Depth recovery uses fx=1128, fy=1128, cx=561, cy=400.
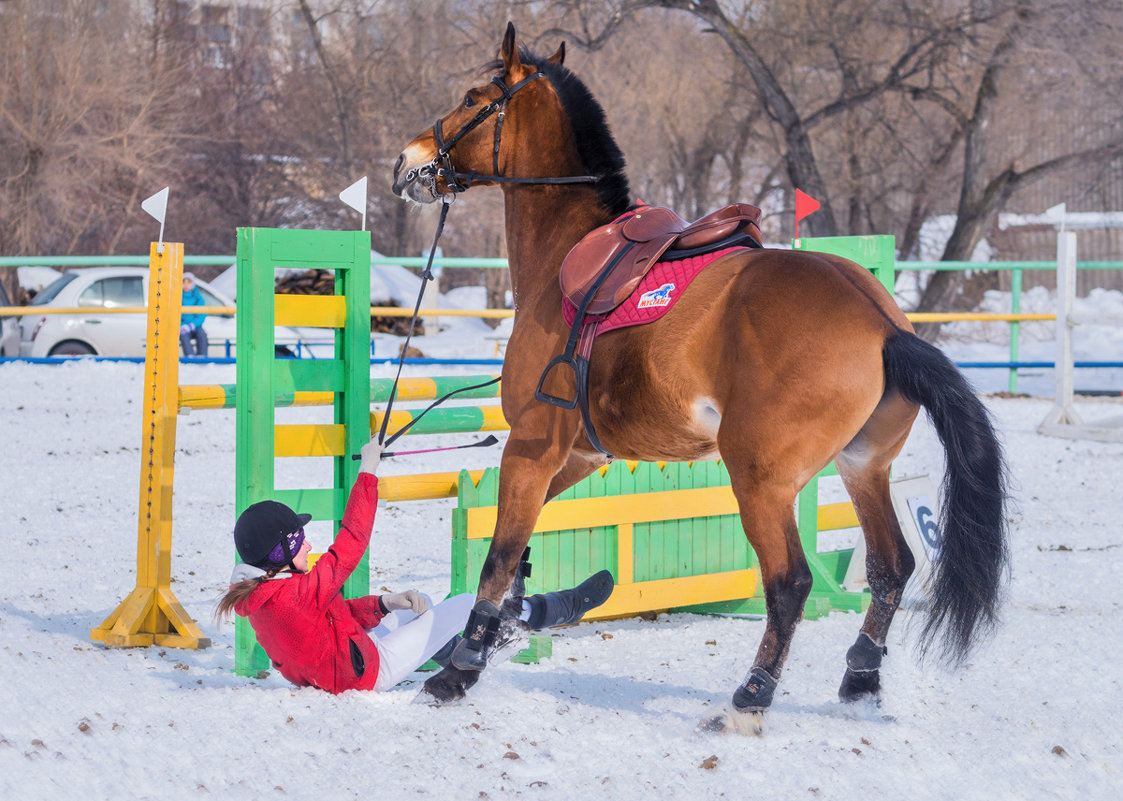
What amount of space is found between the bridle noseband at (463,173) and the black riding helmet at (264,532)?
48.4 inches

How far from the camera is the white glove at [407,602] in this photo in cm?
384

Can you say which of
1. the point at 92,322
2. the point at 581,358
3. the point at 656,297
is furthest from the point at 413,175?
the point at 92,322

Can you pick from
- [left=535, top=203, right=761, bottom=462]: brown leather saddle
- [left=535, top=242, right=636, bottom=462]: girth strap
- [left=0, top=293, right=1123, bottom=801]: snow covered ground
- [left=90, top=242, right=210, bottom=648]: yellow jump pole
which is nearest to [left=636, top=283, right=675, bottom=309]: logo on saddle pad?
[left=535, top=203, right=761, bottom=462]: brown leather saddle

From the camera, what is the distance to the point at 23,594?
486 centimetres

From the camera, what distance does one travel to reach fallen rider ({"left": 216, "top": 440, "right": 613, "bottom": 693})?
3473mm

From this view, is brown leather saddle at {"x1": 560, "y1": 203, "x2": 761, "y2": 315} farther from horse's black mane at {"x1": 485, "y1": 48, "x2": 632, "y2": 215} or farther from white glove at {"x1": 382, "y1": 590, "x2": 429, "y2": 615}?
white glove at {"x1": 382, "y1": 590, "x2": 429, "y2": 615}

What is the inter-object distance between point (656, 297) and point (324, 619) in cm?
144

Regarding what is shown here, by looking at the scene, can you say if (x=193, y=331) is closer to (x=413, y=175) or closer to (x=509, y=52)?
(x=413, y=175)

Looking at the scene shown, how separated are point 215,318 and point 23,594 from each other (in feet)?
33.4

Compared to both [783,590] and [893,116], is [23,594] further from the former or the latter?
[893,116]

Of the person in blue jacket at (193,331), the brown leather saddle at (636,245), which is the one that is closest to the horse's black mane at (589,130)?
the brown leather saddle at (636,245)

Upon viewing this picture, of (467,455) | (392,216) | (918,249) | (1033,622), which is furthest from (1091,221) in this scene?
(392,216)

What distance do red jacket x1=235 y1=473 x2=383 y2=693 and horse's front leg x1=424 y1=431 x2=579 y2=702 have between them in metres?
0.27

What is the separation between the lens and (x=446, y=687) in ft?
11.9
